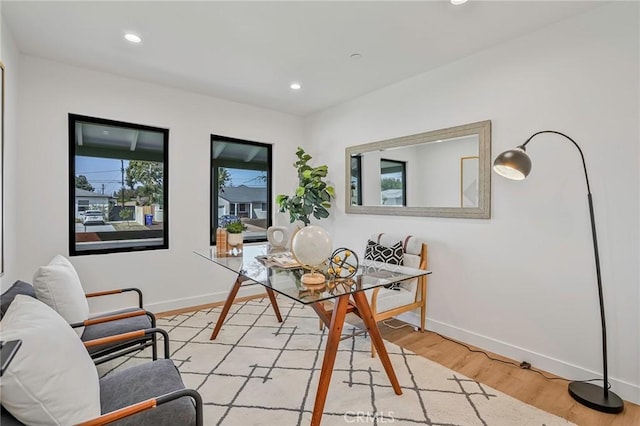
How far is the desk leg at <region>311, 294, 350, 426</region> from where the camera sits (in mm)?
1772

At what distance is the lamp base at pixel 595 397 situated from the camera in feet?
6.49

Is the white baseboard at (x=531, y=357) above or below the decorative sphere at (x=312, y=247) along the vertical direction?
below

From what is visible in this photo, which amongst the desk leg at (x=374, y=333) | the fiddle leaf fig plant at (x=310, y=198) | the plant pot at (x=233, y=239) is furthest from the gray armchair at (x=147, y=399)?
the fiddle leaf fig plant at (x=310, y=198)

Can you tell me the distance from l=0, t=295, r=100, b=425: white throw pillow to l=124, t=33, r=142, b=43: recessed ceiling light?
7.37ft

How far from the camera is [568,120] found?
7.71 ft

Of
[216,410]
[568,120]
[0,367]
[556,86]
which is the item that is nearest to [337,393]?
[216,410]

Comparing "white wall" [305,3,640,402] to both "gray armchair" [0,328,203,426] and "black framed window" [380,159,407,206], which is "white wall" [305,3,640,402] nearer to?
"black framed window" [380,159,407,206]

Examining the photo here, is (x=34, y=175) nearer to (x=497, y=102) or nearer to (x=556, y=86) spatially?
(x=497, y=102)

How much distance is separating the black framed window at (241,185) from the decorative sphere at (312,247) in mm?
2387

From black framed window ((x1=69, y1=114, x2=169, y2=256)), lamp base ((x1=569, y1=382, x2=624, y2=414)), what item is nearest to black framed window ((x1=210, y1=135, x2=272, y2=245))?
black framed window ((x1=69, y1=114, x2=169, y2=256))

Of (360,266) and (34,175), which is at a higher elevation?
(34,175)

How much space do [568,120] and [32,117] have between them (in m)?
4.52

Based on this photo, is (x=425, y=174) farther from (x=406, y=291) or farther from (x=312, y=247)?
(x=312, y=247)

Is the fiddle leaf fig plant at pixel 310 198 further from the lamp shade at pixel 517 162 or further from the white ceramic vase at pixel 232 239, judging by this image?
the lamp shade at pixel 517 162
